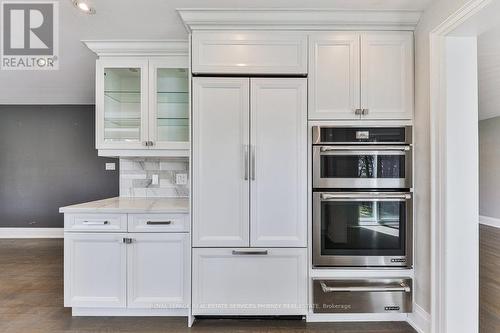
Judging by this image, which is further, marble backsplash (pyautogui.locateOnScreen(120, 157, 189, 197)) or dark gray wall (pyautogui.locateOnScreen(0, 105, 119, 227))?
dark gray wall (pyautogui.locateOnScreen(0, 105, 119, 227))

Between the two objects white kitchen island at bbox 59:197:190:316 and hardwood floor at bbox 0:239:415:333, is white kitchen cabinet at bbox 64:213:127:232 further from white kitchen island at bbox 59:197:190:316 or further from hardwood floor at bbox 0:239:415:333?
hardwood floor at bbox 0:239:415:333

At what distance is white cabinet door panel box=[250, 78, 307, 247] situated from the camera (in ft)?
6.89

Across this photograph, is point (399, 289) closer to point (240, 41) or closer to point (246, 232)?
point (246, 232)

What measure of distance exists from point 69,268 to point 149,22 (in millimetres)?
2030

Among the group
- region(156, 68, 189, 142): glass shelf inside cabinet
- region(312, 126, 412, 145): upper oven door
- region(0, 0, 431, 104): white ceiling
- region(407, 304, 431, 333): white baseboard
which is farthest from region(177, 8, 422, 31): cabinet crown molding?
region(407, 304, 431, 333): white baseboard

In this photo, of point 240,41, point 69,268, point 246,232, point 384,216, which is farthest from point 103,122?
point 384,216

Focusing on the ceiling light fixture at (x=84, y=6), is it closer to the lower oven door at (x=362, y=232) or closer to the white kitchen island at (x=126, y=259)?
the white kitchen island at (x=126, y=259)

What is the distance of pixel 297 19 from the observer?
2.06 m

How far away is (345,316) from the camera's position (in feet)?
7.25

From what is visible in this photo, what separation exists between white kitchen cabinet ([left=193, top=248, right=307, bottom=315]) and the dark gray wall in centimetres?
318

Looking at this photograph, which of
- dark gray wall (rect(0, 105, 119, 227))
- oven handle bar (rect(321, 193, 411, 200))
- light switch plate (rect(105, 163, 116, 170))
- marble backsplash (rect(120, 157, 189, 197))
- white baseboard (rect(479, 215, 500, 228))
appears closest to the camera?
oven handle bar (rect(321, 193, 411, 200))

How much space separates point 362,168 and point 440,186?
19.4 inches

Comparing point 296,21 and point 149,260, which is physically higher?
point 296,21

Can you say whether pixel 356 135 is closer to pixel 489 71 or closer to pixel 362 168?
pixel 362 168
